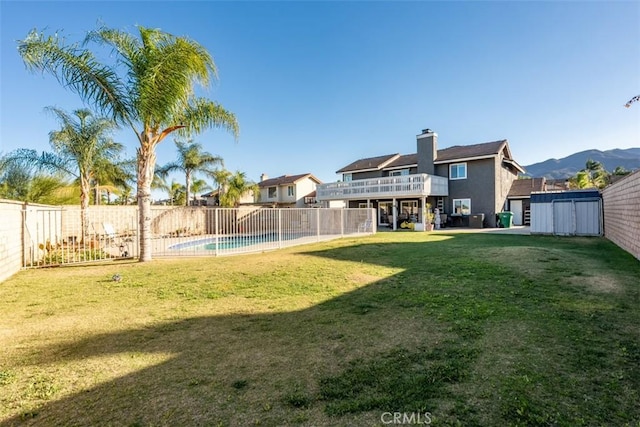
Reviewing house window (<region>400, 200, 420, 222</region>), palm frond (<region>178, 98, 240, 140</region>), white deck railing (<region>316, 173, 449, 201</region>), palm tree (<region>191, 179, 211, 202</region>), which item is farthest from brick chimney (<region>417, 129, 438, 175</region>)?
palm tree (<region>191, 179, 211, 202</region>)

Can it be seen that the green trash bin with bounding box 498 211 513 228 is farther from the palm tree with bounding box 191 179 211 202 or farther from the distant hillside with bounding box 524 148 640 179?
the distant hillside with bounding box 524 148 640 179

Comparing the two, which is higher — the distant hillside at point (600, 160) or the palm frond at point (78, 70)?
the distant hillside at point (600, 160)

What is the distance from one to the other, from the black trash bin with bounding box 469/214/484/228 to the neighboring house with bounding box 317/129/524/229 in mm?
663

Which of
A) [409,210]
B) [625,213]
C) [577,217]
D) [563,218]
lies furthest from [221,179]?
[625,213]

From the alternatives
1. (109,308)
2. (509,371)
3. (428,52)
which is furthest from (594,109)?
(109,308)

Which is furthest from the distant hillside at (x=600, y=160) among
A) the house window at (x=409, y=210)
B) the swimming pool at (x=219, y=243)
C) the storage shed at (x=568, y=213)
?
the swimming pool at (x=219, y=243)

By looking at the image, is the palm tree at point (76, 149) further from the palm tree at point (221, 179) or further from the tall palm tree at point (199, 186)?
the tall palm tree at point (199, 186)

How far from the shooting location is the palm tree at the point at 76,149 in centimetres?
1440

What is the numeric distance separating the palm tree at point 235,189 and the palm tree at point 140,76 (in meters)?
20.3

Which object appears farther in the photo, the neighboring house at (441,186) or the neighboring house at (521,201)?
the neighboring house at (521,201)

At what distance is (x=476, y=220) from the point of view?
2494 centimetres

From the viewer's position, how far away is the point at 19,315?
5.32 m

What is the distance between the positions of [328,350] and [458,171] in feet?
87.4

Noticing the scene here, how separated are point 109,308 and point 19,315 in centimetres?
130
